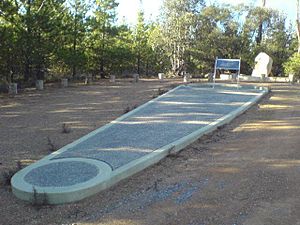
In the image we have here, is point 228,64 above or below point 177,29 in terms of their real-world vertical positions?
below

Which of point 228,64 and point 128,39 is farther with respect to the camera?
point 128,39

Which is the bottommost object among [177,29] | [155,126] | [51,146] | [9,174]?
[9,174]

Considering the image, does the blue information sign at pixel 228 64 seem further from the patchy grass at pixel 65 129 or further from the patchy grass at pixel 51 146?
the patchy grass at pixel 51 146

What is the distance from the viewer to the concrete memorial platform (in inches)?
186

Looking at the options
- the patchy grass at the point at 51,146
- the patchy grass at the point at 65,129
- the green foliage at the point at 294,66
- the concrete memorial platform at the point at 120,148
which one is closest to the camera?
the concrete memorial platform at the point at 120,148

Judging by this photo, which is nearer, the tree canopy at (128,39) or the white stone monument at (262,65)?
the tree canopy at (128,39)

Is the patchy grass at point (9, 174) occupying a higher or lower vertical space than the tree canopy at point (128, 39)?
lower

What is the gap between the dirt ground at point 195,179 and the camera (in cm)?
412

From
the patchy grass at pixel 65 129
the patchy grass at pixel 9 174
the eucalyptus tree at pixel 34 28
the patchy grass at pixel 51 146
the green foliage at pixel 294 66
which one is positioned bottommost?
the patchy grass at pixel 9 174

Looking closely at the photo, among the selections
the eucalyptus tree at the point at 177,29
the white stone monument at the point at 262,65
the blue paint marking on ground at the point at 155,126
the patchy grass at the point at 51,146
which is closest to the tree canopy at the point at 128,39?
the eucalyptus tree at the point at 177,29

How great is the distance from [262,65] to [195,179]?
1839 cm

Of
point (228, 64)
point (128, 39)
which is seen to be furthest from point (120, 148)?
point (128, 39)

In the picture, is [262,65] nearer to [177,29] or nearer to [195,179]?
[177,29]

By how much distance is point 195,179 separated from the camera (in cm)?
514
